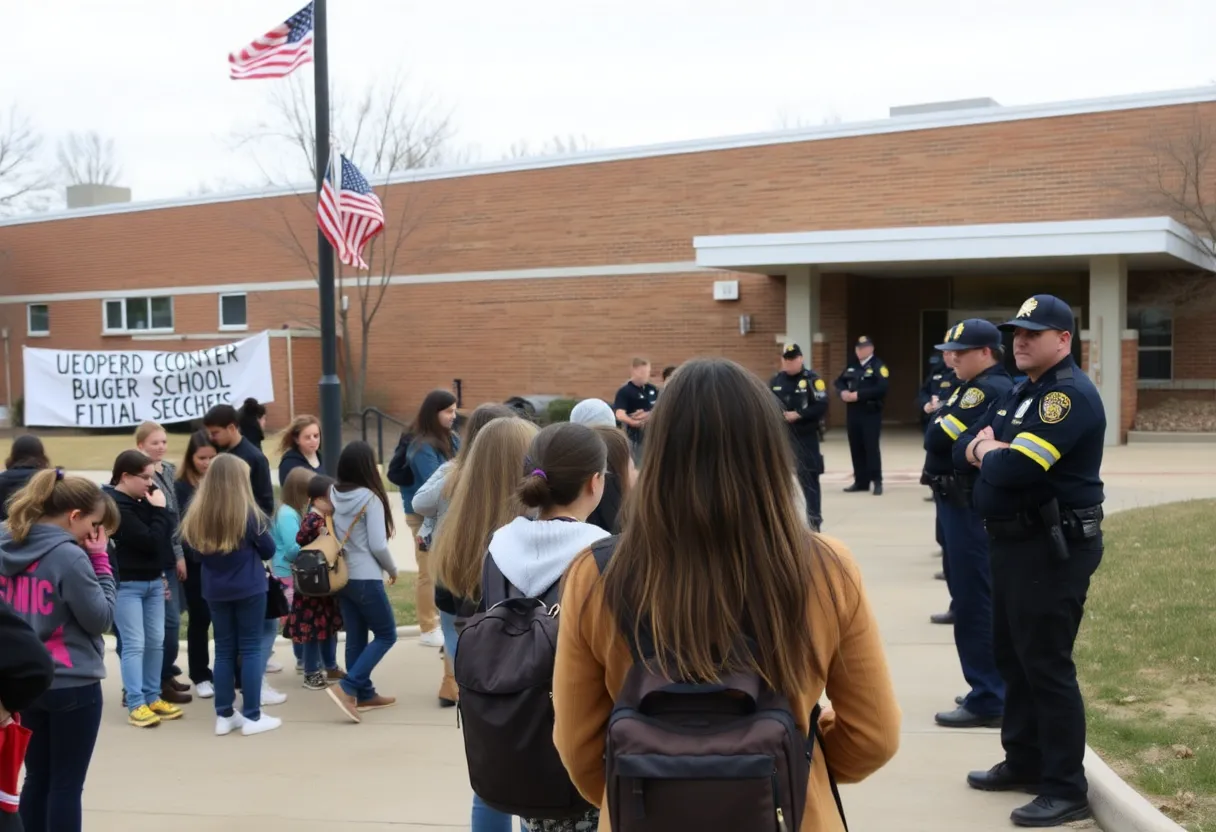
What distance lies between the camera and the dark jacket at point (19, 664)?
2.75m

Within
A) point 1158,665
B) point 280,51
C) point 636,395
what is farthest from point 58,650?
point 636,395

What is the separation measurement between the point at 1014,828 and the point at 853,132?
21333 mm

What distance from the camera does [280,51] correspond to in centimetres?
1147

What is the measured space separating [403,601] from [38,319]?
3232cm

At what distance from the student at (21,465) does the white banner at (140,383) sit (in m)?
9.24

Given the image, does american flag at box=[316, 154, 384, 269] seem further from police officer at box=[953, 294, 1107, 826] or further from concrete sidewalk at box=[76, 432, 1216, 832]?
police officer at box=[953, 294, 1107, 826]

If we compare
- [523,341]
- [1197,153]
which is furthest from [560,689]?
[523,341]

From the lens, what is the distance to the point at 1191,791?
4.73 meters

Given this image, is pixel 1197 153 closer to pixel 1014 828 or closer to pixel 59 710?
pixel 1014 828

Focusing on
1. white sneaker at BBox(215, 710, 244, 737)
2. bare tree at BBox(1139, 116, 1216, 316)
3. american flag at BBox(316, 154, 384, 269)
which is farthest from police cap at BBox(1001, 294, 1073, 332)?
bare tree at BBox(1139, 116, 1216, 316)

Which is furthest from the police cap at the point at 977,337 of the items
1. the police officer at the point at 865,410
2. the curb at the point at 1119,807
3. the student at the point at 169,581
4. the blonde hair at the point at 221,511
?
the police officer at the point at 865,410

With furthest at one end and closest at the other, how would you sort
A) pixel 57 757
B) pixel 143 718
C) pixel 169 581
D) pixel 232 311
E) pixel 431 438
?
pixel 232 311 → pixel 431 438 → pixel 169 581 → pixel 143 718 → pixel 57 757

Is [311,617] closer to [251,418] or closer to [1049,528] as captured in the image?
[251,418]

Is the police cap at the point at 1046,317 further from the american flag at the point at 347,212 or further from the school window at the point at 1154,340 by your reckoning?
the school window at the point at 1154,340
